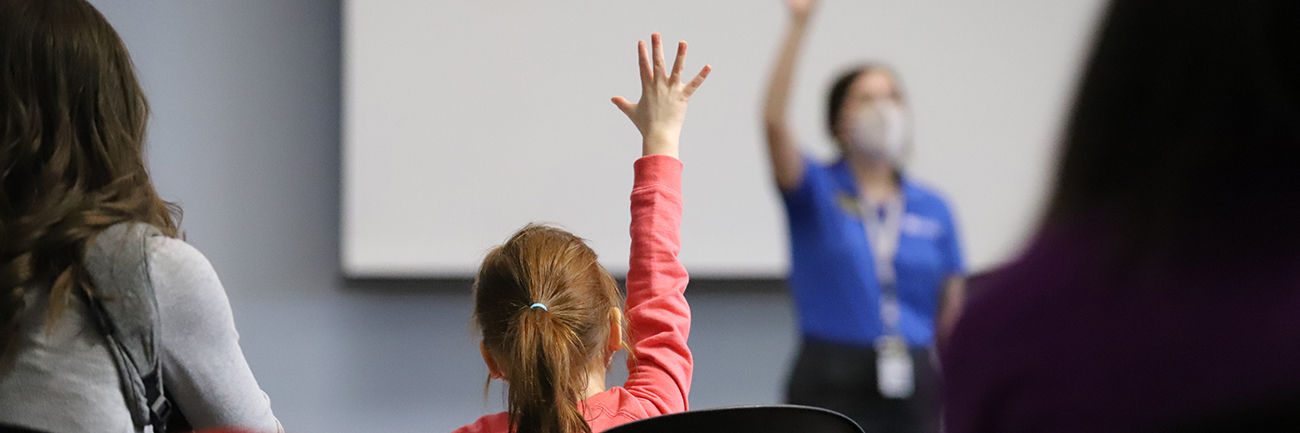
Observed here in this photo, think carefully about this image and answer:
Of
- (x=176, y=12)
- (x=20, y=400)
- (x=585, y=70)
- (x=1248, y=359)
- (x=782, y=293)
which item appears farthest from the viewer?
(x=782, y=293)

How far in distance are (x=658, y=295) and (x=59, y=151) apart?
2.17 ft

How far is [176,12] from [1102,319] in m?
2.64

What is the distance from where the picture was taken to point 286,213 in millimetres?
2652

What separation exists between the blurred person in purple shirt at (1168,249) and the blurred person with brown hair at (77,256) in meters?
0.73

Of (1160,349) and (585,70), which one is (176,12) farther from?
(1160,349)

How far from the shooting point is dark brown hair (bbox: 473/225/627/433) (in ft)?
3.53

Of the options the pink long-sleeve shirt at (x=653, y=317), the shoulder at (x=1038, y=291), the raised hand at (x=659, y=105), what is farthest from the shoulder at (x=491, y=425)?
the shoulder at (x=1038, y=291)

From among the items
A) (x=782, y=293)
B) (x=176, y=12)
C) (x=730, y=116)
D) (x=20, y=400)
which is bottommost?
(x=782, y=293)

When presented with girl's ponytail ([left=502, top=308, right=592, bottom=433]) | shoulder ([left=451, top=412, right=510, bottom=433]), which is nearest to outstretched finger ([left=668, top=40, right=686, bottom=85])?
girl's ponytail ([left=502, top=308, right=592, bottom=433])

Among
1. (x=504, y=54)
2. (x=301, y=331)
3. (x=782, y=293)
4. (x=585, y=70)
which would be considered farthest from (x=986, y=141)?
(x=301, y=331)

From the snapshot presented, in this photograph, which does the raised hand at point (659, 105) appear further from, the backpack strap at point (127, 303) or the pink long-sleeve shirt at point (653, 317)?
the backpack strap at point (127, 303)

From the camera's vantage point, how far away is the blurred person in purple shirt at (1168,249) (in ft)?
1.31

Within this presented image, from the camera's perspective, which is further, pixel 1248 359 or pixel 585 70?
pixel 585 70

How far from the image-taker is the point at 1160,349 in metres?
0.42
